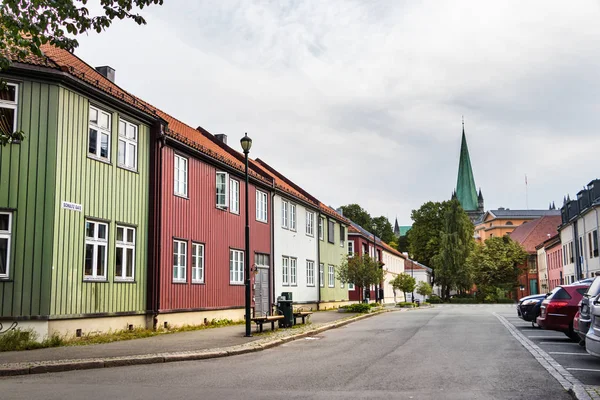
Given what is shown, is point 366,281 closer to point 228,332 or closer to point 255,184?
point 255,184

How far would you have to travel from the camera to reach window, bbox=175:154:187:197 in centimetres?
2189

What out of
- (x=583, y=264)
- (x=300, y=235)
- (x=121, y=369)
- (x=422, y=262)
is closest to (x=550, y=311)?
(x=121, y=369)

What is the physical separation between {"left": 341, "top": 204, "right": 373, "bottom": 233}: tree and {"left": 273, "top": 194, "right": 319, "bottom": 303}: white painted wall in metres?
54.9

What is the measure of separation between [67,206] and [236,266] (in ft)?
36.9

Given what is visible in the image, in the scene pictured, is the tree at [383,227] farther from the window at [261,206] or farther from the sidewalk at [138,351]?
the sidewalk at [138,351]

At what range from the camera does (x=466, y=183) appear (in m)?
159

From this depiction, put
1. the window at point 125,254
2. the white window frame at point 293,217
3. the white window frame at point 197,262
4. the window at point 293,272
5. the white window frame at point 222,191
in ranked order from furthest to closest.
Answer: the white window frame at point 293,217
the window at point 293,272
the white window frame at point 222,191
the white window frame at point 197,262
the window at point 125,254

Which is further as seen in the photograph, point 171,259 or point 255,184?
point 255,184

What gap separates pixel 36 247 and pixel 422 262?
87652mm

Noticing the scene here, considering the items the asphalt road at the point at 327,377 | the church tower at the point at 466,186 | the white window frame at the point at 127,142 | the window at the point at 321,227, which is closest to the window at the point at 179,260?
the white window frame at the point at 127,142

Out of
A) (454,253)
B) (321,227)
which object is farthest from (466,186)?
(321,227)

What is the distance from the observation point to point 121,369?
11.9 m

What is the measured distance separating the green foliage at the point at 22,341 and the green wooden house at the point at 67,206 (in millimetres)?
236

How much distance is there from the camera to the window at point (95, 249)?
678 inches
